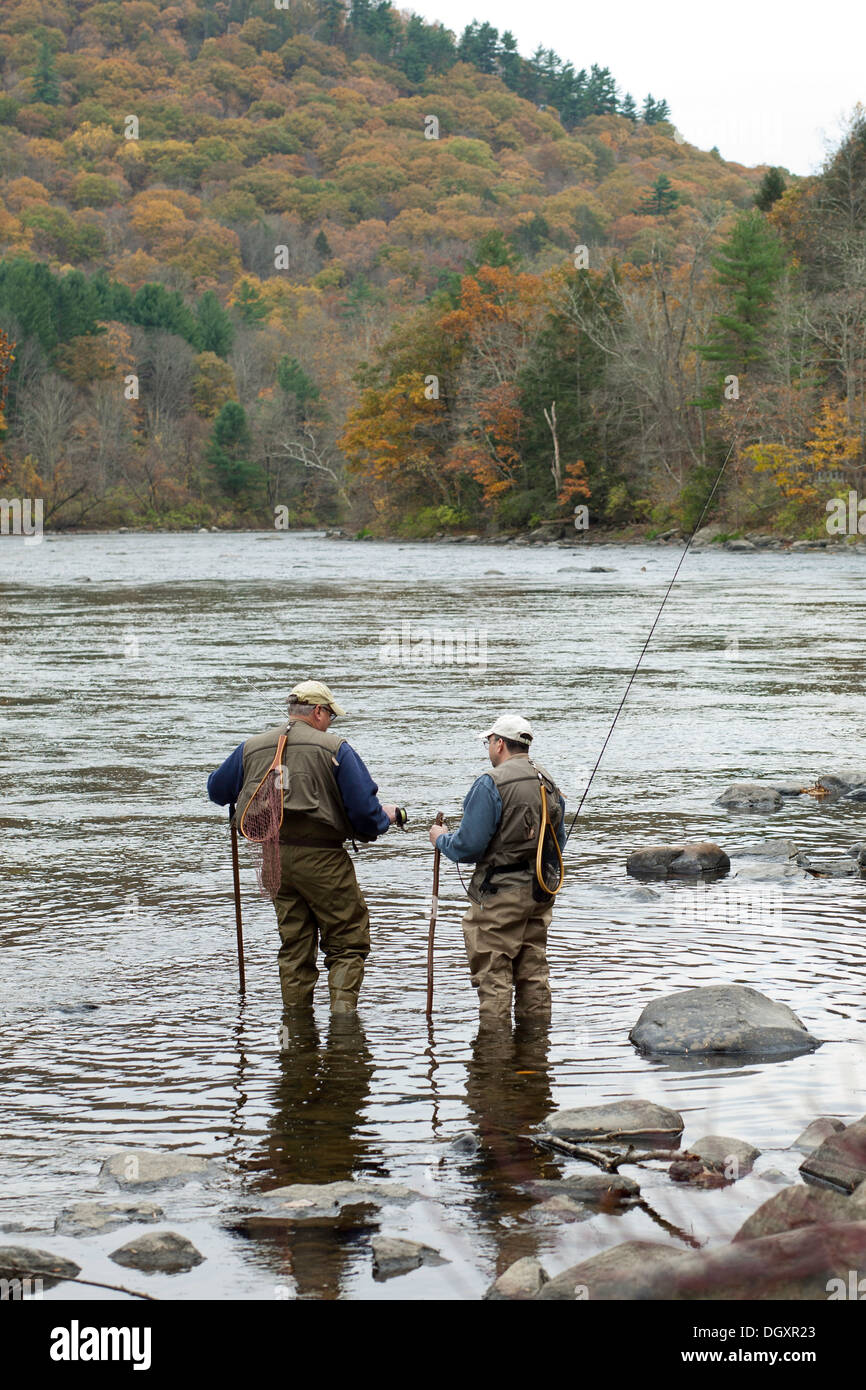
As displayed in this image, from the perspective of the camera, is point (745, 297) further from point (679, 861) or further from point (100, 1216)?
point (100, 1216)

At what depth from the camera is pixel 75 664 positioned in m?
23.2

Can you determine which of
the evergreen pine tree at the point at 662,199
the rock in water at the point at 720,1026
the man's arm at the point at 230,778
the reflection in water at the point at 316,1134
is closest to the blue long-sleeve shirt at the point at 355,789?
the man's arm at the point at 230,778

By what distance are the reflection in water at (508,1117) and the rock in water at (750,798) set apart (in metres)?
5.82

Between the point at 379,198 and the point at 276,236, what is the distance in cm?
2001

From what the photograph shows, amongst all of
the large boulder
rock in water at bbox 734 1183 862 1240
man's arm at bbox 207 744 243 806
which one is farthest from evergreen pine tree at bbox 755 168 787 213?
the large boulder

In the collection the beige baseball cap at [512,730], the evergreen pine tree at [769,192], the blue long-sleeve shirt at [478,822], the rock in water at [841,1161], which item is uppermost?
the evergreen pine tree at [769,192]

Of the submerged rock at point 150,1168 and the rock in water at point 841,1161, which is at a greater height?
the rock in water at point 841,1161

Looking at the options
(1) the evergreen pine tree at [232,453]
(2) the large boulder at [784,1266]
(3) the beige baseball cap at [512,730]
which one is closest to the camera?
(2) the large boulder at [784,1266]

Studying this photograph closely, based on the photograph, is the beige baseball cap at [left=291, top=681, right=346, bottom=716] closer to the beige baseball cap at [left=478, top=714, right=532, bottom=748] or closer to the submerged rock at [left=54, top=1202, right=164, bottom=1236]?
the beige baseball cap at [left=478, top=714, right=532, bottom=748]

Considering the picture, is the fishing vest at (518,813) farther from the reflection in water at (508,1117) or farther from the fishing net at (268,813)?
the fishing net at (268,813)

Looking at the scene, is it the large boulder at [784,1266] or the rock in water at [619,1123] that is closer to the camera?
the large boulder at [784,1266]

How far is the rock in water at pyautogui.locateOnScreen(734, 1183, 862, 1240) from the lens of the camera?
464 centimetres

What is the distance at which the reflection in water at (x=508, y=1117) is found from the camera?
18.1ft
